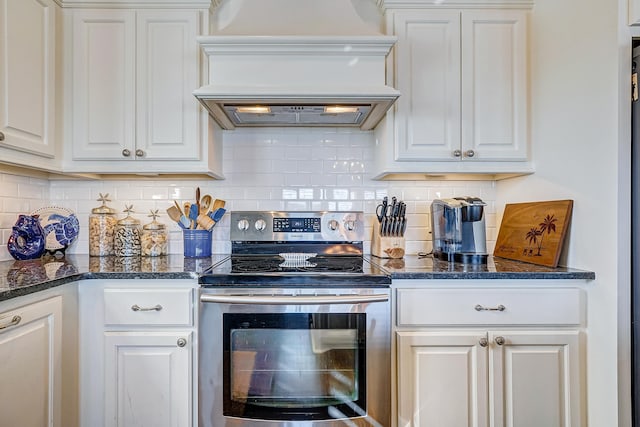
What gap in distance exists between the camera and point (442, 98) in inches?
74.0

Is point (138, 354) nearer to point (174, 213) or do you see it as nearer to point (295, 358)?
point (295, 358)

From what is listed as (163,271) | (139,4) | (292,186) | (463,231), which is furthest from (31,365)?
(463,231)

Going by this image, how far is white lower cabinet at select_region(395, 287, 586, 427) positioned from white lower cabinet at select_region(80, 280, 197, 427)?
2.83 feet

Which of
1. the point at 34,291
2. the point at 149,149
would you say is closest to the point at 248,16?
the point at 149,149

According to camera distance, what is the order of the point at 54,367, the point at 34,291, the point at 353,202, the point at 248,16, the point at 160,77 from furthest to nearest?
the point at 353,202 → the point at 160,77 → the point at 248,16 → the point at 54,367 → the point at 34,291

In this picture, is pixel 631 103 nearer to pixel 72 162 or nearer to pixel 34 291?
pixel 34 291

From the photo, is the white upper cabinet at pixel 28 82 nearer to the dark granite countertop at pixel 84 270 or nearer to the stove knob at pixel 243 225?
the dark granite countertop at pixel 84 270

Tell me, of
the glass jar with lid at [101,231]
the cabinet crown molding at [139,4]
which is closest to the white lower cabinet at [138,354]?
the glass jar with lid at [101,231]

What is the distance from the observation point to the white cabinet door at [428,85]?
6.14 feet

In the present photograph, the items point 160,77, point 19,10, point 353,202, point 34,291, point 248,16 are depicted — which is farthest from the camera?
point 353,202

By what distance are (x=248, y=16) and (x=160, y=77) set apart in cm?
53

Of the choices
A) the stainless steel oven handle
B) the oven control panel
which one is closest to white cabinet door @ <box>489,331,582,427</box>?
the stainless steel oven handle

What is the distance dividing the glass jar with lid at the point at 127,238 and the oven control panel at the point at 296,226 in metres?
0.51

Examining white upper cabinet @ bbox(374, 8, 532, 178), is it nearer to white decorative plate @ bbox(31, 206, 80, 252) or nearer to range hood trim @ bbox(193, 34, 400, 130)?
range hood trim @ bbox(193, 34, 400, 130)
